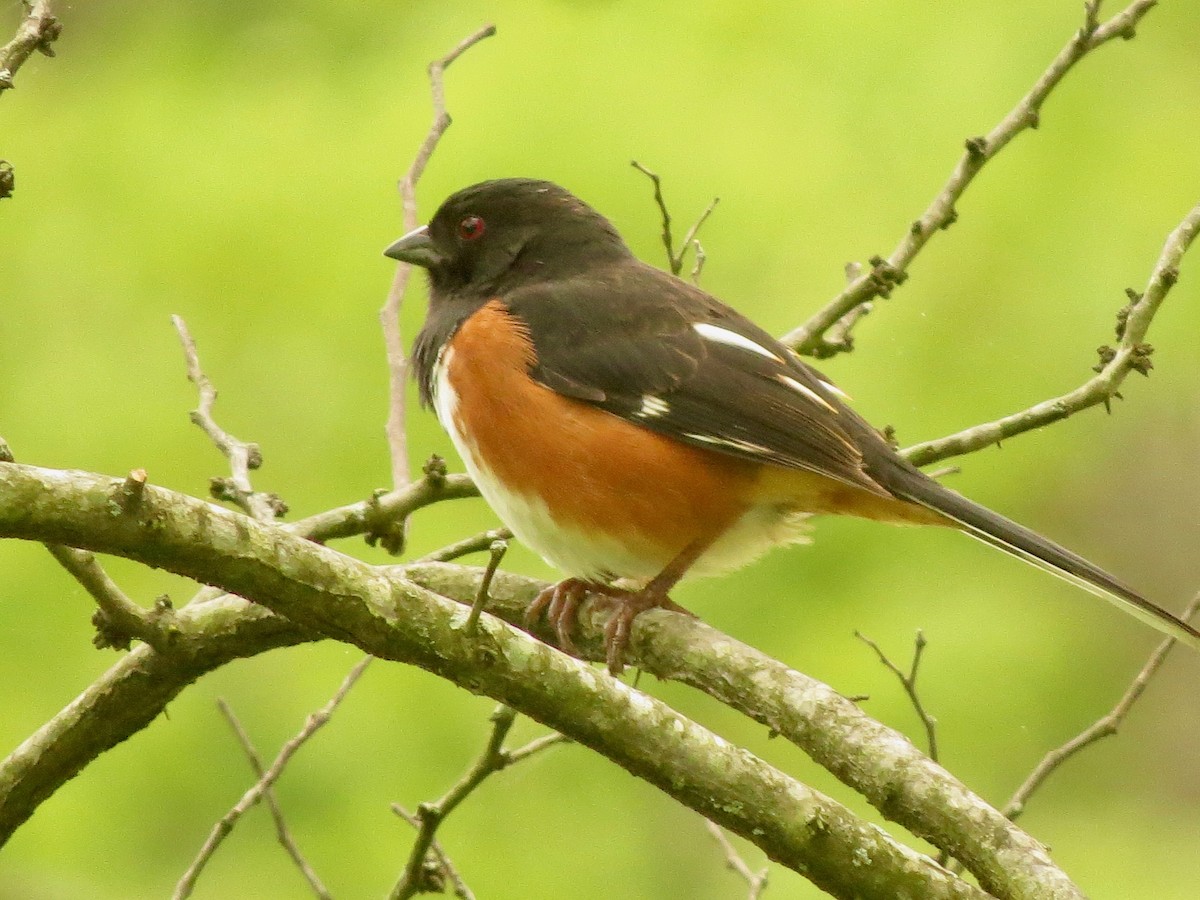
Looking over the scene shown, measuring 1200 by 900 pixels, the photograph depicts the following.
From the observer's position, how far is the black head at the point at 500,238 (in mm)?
3883

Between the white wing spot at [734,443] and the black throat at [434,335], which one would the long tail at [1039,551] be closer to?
the white wing spot at [734,443]

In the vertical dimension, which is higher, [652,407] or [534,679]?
[652,407]

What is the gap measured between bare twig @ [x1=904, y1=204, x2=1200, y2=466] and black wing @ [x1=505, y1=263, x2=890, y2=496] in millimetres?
237

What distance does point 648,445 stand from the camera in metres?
3.29

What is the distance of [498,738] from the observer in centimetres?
272

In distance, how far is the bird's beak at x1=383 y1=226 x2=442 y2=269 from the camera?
3.86 metres

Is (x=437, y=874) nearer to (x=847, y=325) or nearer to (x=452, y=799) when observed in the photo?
(x=452, y=799)

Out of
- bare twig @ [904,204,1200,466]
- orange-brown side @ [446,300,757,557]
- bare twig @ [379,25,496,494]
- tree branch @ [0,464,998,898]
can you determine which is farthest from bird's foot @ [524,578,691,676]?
tree branch @ [0,464,998,898]

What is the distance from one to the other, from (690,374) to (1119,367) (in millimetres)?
893

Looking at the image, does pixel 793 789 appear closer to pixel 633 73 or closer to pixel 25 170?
pixel 633 73

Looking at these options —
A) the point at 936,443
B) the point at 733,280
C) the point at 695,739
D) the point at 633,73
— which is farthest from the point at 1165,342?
the point at 695,739

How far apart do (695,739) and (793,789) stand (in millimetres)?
145

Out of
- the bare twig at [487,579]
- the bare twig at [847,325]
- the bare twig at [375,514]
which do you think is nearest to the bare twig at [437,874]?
the bare twig at [375,514]

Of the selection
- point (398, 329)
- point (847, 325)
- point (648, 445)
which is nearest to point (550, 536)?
point (648, 445)
